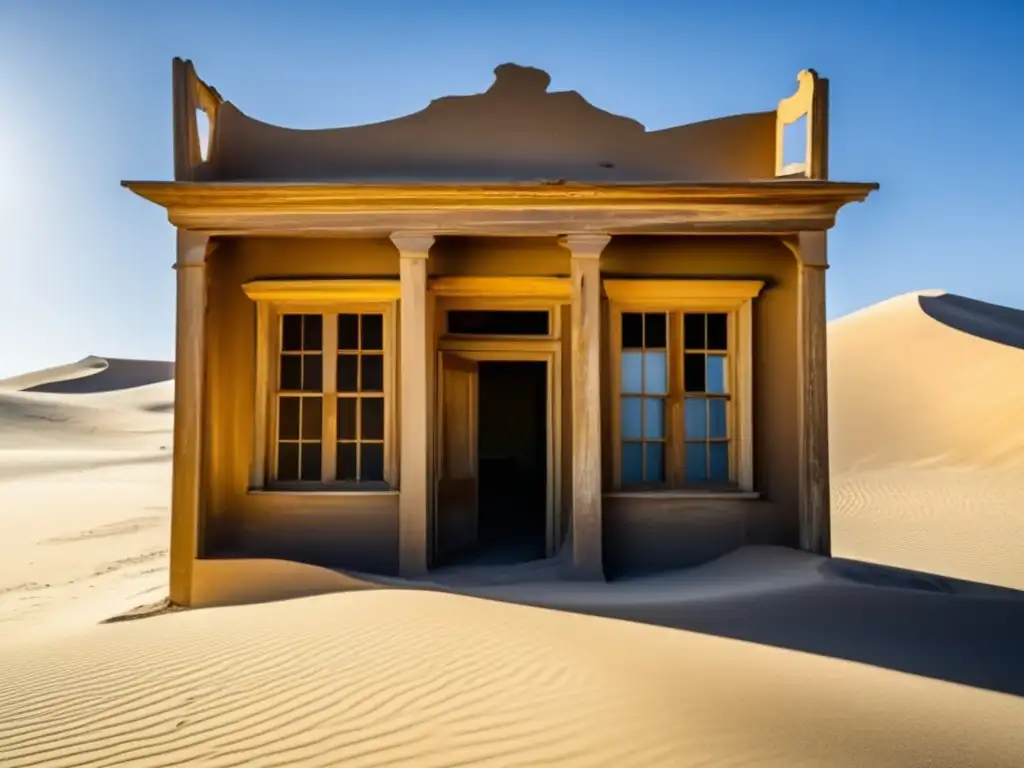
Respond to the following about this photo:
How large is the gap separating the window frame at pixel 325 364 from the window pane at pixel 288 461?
73 mm

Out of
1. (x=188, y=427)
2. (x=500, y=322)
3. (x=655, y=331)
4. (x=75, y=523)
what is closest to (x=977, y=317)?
(x=655, y=331)

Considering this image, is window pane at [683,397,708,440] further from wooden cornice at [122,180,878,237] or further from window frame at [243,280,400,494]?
window frame at [243,280,400,494]

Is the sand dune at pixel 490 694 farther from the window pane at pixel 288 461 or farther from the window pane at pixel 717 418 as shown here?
the window pane at pixel 717 418

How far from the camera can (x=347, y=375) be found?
28.8 feet

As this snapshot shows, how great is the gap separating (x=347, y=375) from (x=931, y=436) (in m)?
21.5

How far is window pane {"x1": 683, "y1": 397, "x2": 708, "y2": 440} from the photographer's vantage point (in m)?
8.77

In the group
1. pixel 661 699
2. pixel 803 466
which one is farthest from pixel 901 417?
pixel 661 699

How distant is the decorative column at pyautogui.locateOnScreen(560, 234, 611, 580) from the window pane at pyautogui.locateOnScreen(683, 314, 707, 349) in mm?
1393

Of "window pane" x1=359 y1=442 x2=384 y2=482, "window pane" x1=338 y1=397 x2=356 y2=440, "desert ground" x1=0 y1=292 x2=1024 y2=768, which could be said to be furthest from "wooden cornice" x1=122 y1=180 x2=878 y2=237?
"desert ground" x1=0 y1=292 x2=1024 y2=768

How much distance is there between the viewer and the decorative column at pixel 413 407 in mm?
7785

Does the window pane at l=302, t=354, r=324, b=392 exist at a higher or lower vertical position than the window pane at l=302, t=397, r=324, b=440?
higher

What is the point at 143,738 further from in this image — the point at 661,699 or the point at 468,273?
the point at 468,273

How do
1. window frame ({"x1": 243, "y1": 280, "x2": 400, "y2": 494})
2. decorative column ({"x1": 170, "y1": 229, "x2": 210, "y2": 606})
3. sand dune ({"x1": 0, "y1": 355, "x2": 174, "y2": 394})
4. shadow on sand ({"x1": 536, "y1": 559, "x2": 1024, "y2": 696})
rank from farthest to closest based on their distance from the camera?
sand dune ({"x1": 0, "y1": 355, "x2": 174, "y2": 394}) < window frame ({"x1": 243, "y1": 280, "x2": 400, "y2": 494}) < decorative column ({"x1": 170, "y1": 229, "x2": 210, "y2": 606}) < shadow on sand ({"x1": 536, "y1": 559, "x2": 1024, "y2": 696})

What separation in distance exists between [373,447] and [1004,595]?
6217 mm
